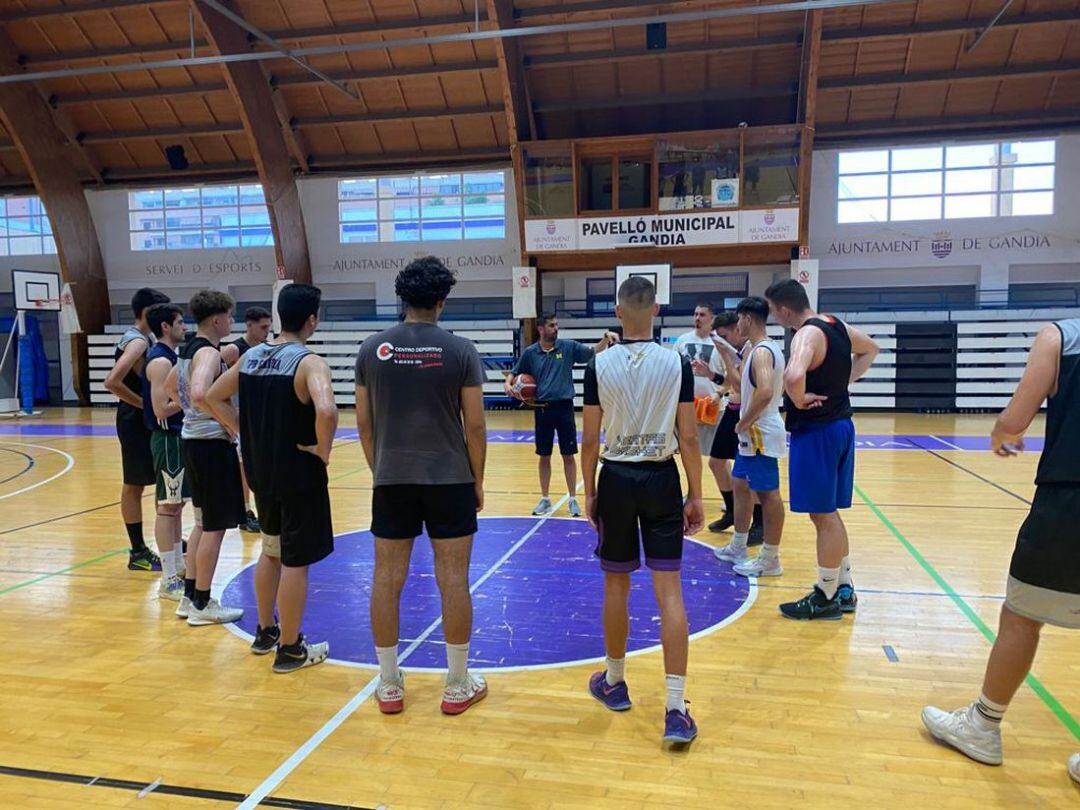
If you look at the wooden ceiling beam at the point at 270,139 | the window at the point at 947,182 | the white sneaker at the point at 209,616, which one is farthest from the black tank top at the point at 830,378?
the window at the point at 947,182

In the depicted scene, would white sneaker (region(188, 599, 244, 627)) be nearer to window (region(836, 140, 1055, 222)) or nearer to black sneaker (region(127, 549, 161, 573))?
black sneaker (region(127, 549, 161, 573))

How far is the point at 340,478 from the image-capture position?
9.16 meters

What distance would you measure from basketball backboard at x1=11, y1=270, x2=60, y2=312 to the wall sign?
12508 mm

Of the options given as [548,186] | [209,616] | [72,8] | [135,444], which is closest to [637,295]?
[209,616]

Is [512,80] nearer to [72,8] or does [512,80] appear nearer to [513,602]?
[72,8]

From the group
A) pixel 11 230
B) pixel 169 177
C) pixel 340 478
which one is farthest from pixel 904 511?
pixel 11 230

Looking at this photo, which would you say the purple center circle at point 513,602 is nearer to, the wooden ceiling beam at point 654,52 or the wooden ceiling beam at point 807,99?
the wooden ceiling beam at point 807,99

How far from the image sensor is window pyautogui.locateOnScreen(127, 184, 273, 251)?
64.6 ft

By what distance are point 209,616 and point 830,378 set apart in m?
3.75

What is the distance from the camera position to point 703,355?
6.48 metres

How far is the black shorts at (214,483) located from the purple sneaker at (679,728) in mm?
2578

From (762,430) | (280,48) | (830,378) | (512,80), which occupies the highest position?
(280,48)

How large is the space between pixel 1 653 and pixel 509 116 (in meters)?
13.7

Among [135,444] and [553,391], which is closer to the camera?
[135,444]
